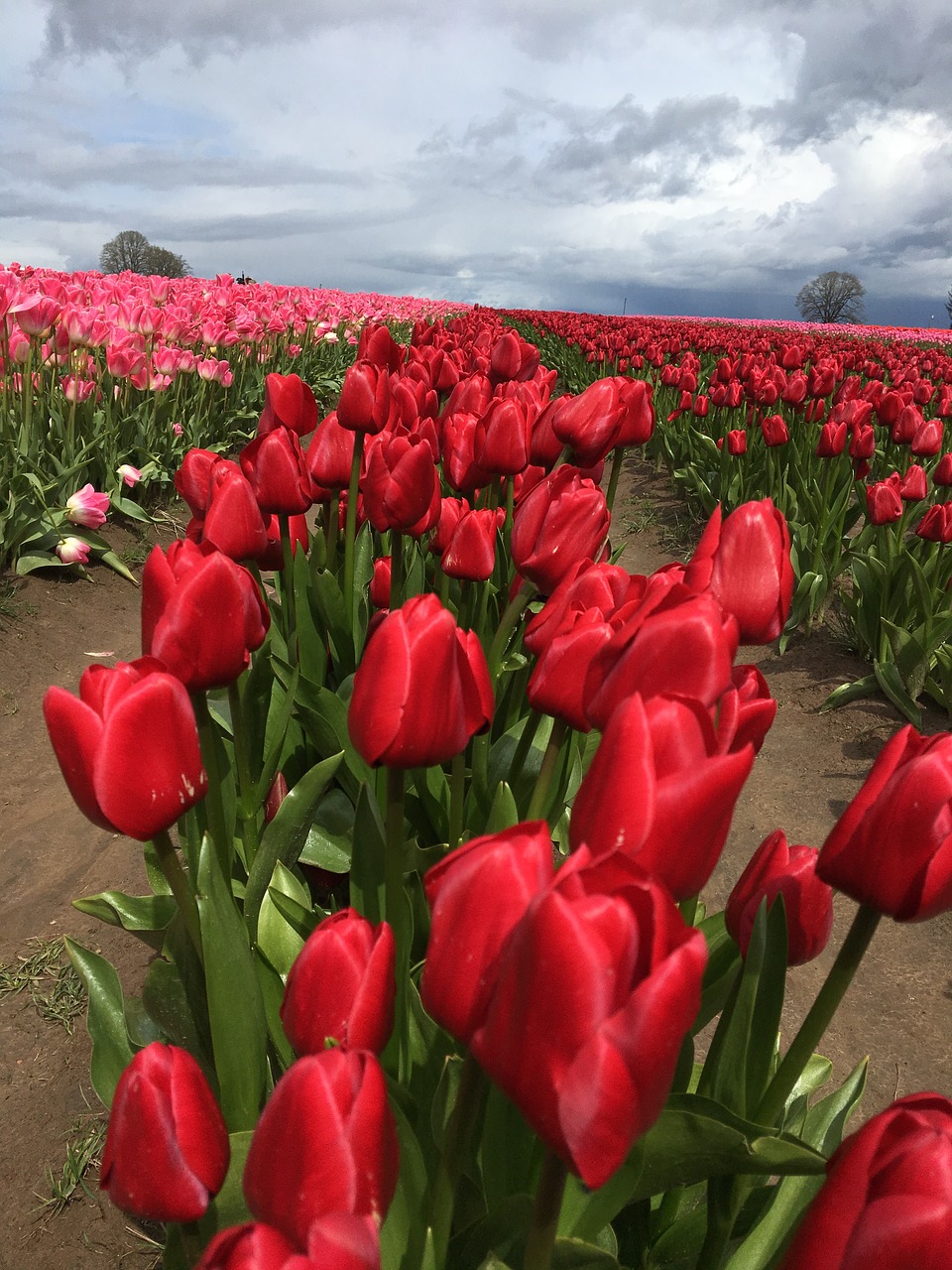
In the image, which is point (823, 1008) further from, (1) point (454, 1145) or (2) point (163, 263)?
(2) point (163, 263)

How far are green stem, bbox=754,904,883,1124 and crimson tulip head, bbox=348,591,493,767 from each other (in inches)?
17.5

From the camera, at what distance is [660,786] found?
25.4 inches

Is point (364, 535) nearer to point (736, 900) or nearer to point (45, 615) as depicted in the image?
point (736, 900)

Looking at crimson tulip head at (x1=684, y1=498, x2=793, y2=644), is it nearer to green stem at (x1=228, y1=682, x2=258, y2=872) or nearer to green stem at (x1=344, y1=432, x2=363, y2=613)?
green stem at (x1=228, y1=682, x2=258, y2=872)

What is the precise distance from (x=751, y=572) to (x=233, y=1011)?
86 centimetres

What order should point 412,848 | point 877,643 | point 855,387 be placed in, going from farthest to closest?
1. point 855,387
2. point 877,643
3. point 412,848

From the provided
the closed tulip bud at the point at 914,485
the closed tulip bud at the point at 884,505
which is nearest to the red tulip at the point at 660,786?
the closed tulip bud at the point at 884,505

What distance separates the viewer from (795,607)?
484 centimetres

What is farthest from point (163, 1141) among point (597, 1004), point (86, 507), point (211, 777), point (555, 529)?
point (86, 507)

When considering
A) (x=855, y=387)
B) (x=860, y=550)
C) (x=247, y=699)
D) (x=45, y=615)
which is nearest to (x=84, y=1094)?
(x=247, y=699)

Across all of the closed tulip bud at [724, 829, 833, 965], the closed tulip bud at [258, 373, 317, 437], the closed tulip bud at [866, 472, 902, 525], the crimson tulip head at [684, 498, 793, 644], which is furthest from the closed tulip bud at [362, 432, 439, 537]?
the closed tulip bud at [866, 472, 902, 525]

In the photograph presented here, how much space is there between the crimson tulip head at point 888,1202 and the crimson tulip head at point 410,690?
0.53m

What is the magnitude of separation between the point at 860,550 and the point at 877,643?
2.79ft

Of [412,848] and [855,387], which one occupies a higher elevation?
[855,387]
